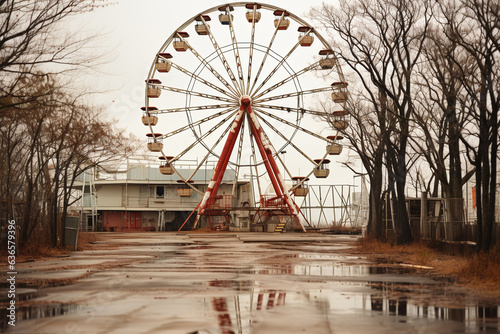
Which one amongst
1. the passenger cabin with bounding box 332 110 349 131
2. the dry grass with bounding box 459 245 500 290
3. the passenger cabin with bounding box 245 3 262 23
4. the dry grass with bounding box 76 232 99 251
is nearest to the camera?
the dry grass with bounding box 459 245 500 290

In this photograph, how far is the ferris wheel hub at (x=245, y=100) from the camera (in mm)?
56594

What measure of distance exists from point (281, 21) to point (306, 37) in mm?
2469

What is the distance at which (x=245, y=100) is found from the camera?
186 ft

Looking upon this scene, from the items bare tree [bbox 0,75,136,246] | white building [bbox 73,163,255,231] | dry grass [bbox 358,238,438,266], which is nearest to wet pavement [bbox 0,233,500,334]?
dry grass [bbox 358,238,438,266]

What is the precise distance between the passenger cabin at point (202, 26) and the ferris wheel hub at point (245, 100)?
6104mm

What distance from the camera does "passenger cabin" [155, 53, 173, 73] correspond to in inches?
2202

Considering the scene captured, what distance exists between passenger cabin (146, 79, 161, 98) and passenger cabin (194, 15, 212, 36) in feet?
17.5

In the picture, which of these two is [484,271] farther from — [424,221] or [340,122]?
[340,122]

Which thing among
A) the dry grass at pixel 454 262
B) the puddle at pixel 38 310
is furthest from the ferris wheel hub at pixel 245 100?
the puddle at pixel 38 310

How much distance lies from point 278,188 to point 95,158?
22.6 m

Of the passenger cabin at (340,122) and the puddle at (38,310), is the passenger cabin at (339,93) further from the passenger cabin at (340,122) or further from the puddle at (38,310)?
the puddle at (38,310)

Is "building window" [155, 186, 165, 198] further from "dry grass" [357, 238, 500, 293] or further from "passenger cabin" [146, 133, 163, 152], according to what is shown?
"dry grass" [357, 238, 500, 293]

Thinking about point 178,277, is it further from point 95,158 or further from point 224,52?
point 224,52

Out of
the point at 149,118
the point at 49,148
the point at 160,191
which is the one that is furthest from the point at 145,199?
the point at 49,148
